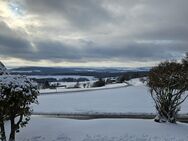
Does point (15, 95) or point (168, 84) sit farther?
point (168, 84)

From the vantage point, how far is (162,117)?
1769 centimetres

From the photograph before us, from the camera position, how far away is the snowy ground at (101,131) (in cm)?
1415

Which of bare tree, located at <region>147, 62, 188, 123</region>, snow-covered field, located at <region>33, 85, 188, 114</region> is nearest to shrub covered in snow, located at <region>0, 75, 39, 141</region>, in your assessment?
bare tree, located at <region>147, 62, 188, 123</region>

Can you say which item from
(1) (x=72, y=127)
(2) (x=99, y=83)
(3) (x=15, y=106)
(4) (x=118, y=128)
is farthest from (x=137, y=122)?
(2) (x=99, y=83)

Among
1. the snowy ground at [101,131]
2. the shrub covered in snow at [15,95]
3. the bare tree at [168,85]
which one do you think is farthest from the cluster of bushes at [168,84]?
the shrub covered in snow at [15,95]

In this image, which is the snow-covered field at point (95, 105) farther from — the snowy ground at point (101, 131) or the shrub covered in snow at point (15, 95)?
the shrub covered in snow at point (15, 95)

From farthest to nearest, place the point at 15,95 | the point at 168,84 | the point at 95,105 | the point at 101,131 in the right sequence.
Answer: the point at 95,105
the point at 168,84
the point at 101,131
the point at 15,95

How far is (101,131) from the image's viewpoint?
14797 mm

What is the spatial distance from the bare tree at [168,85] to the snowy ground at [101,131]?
3.22 feet

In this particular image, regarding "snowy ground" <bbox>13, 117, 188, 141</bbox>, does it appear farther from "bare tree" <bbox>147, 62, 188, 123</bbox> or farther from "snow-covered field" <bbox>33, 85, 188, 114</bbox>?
"snow-covered field" <bbox>33, 85, 188, 114</bbox>

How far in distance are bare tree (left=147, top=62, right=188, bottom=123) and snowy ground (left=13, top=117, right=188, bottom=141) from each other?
3.22 feet

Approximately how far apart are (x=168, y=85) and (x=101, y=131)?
14.8ft

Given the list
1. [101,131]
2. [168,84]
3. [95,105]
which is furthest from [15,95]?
[95,105]

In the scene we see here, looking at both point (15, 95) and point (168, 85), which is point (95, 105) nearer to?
point (168, 85)
